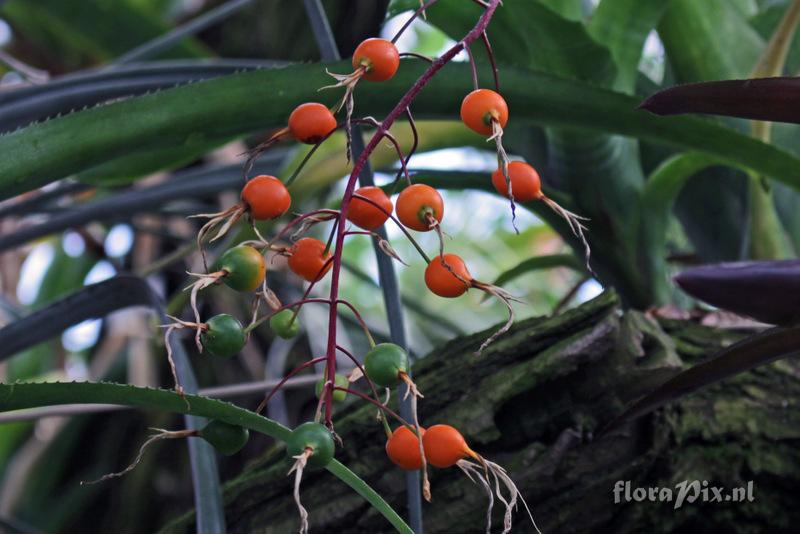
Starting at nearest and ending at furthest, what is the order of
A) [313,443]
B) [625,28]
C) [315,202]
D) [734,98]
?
[313,443] → [734,98] → [625,28] → [315,202]

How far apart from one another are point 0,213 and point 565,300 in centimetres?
52

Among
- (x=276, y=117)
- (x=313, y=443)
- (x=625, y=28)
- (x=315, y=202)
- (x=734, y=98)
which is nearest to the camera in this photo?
(x=313, y=443)

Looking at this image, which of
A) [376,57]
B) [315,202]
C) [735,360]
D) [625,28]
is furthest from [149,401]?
[315,202]

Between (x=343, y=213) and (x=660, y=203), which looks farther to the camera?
(x=660, y=203)

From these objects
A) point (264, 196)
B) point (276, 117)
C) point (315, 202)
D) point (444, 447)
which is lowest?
point (444, 447)

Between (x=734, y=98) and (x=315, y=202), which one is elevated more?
(x=315, y=202)

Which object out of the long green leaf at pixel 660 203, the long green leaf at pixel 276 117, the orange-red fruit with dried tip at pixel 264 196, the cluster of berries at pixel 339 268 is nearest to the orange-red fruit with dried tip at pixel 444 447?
the cluster of berries at pixel 339 268

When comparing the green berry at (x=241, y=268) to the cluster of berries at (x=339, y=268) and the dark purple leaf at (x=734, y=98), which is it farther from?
the dark purple leaf at (x=734, y=98)

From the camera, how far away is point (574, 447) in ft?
1.59

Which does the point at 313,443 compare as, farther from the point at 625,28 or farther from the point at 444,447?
the point at 625,28

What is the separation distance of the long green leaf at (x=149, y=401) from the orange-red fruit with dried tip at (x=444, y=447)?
3 centimetres

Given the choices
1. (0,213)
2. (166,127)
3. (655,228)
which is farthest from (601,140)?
(0,213)

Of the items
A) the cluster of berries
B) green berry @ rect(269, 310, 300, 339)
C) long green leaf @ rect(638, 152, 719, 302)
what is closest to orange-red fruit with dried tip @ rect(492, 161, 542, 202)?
the cluster of berries

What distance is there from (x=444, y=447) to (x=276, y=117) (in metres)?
0.25
